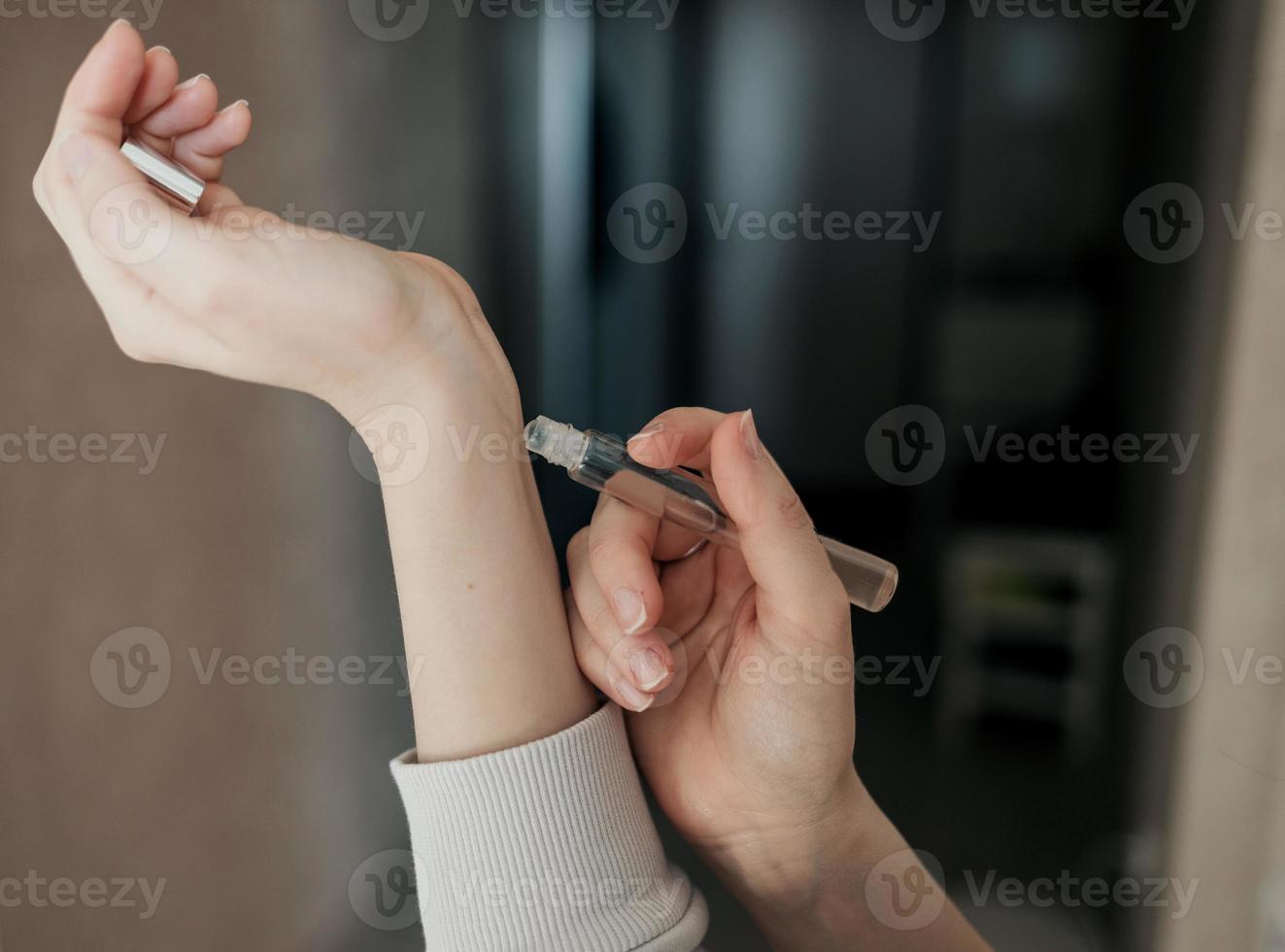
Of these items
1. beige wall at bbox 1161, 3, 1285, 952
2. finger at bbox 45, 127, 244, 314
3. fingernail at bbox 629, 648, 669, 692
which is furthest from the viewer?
beige wall at bbox 1161, 3, 1285, 952

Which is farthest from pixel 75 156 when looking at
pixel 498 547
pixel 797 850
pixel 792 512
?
pixel 797 850

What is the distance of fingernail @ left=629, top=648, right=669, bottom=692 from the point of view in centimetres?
43

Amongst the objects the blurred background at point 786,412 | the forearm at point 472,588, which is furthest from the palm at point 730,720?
the blurred background at point 786,412

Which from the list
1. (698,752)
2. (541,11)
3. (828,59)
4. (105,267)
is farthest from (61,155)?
(828,59)

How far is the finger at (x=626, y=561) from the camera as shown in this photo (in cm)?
44

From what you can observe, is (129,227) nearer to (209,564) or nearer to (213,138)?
(213,138)

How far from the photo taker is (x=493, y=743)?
422mm

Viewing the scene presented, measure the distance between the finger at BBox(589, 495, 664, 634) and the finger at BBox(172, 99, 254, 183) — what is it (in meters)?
0.25

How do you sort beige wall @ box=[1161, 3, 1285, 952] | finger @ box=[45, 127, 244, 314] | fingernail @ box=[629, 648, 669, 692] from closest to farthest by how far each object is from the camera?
finger @ box=[45, 127, 244, 314]
fingernail @ box=[629, 648, 669, 692]
beige wall @ box=[1161, 3, 1285, 952]

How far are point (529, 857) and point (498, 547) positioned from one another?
15cm

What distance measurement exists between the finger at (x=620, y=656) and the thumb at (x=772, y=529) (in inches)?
2.6

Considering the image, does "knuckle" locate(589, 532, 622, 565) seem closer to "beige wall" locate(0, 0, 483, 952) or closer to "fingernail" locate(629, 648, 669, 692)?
"fingernail" locate(629, 648, 669, 692)

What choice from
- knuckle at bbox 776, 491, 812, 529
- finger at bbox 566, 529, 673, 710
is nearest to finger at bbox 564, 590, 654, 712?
finger at bbox 566, 529, 673, 710

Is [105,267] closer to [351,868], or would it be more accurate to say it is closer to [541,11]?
[351,868]
